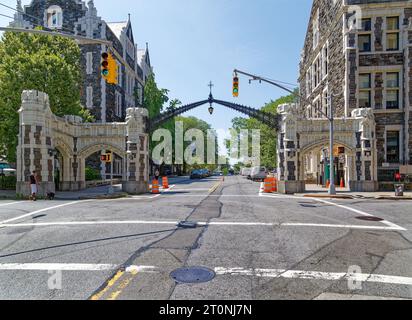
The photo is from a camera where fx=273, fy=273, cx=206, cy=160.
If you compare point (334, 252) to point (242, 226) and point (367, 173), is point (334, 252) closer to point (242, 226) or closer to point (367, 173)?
point (242, 226)

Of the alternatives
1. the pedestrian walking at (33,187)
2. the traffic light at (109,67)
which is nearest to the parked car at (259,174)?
the pedestrian walking at (33,187)

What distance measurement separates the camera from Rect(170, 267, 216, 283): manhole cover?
447 cm

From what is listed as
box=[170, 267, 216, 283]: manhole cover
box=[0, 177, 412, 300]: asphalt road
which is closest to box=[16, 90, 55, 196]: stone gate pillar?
box=[0, 177, 412, 300]: asphalt road

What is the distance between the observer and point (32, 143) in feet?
58.1

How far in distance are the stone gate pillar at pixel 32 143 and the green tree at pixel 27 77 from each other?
11.4 feet

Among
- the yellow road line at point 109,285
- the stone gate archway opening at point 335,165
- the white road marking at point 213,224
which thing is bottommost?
the white road marking at point 213,224

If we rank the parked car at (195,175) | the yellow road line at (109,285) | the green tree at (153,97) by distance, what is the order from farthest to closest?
1. the parked car at (195,175)
2. the green tree at (153,97)
3. the yellow road line at (109,285)

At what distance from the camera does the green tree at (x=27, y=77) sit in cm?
2036

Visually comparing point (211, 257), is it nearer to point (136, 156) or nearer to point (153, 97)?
point (136, 156)

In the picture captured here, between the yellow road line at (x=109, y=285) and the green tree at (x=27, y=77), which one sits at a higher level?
the green tree at (x=27, y=77)

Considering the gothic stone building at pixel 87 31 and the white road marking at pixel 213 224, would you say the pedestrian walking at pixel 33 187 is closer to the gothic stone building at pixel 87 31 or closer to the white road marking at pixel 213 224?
the white road marking at pixel 213 224

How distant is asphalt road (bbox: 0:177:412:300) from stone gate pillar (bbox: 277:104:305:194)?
10.1m

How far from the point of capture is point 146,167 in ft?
71.8
